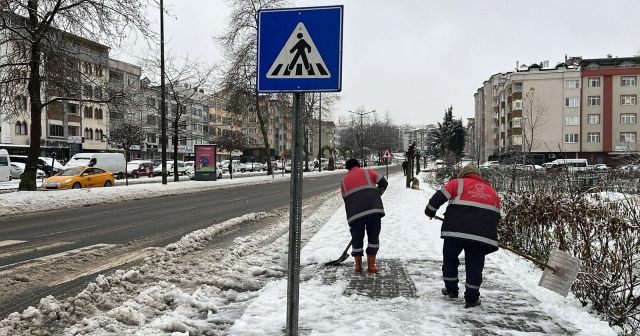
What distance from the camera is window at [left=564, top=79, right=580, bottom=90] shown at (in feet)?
217

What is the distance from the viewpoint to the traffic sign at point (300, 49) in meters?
3.38

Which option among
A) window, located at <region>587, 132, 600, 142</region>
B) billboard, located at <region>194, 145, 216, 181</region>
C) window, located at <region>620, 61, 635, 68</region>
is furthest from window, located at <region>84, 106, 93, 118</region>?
window, located at <region>620, 61, 635, 68</region>

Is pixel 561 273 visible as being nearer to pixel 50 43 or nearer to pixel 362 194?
pixel 362 194

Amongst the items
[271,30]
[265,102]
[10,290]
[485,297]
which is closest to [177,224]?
[10,290]

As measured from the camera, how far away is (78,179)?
2539 centimetres

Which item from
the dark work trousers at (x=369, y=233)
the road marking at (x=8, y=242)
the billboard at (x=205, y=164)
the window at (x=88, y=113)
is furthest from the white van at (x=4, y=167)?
the window at (x=88, y=113)

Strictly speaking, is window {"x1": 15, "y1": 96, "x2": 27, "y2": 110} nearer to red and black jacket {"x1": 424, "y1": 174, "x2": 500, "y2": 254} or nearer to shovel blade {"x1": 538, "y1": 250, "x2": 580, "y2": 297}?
red and black jacket {"x1": 424, "y1": 174, "x2": 500, "y2": 254}

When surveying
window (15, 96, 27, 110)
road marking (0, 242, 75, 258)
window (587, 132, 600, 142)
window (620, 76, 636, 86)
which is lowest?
road marking (0, 242, 75, 258)

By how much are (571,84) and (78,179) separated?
214 feet

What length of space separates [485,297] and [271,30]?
3.83m

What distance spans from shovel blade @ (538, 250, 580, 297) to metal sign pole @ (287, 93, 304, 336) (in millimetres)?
3341

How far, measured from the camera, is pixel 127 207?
16609mm

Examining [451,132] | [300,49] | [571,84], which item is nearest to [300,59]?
[300,49]

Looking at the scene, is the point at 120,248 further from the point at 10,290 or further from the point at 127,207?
the point at 127,207
